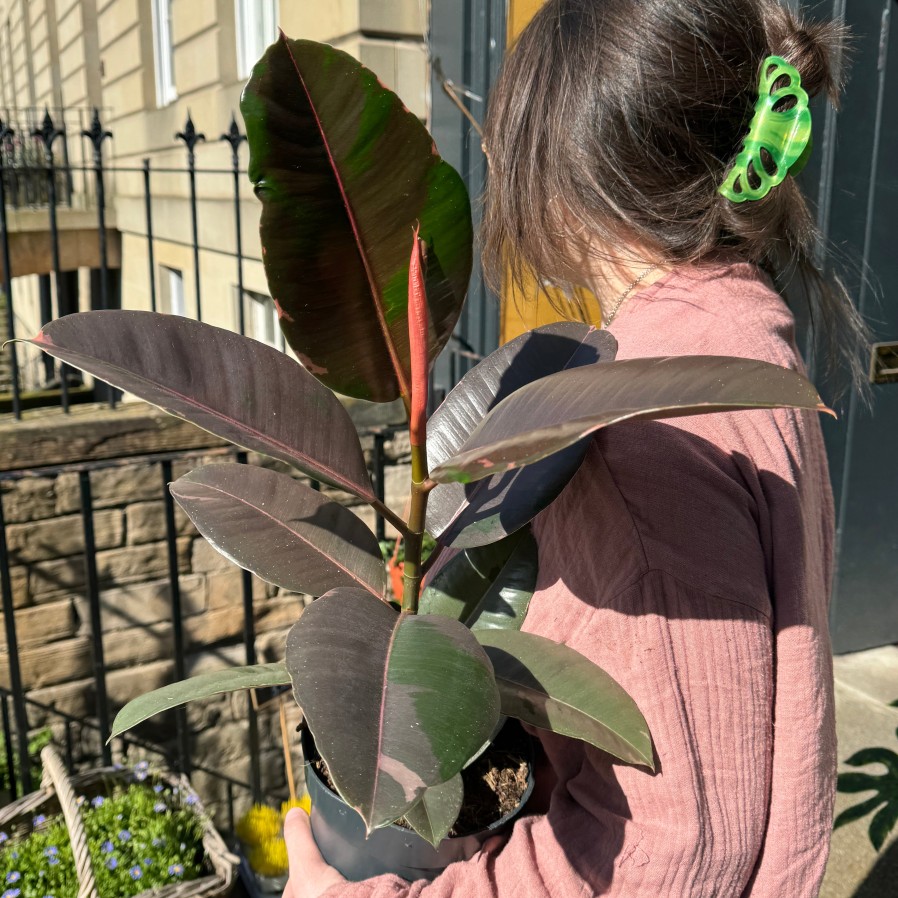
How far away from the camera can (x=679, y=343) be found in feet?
3.14

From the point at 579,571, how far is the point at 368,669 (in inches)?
12.9

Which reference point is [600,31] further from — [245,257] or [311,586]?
[245,257]

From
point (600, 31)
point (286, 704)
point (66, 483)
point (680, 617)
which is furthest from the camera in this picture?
point (286, 704)

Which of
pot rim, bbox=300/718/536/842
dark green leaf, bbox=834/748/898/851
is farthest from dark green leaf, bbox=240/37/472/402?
dark green leaf, bbox=834/748/898/851

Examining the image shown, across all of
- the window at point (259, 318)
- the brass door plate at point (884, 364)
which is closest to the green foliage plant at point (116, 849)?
the brass door plate at point (884, 364)

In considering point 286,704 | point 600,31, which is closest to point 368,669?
point 600,31

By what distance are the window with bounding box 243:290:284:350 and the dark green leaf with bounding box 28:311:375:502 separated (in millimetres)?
5347

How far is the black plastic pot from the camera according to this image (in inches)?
40.8

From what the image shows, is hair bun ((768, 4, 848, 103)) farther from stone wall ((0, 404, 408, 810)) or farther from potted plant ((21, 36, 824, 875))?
stone wall ((0, 404, 408, 810))

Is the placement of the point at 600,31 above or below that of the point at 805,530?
above

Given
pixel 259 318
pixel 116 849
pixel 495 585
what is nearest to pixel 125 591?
pixel 116 849

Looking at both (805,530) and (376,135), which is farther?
(805,530)

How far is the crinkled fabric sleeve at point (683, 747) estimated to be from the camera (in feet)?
2.95

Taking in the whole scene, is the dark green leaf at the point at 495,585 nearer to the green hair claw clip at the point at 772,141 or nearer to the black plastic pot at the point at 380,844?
the black plastic pot at the point at 380,844
